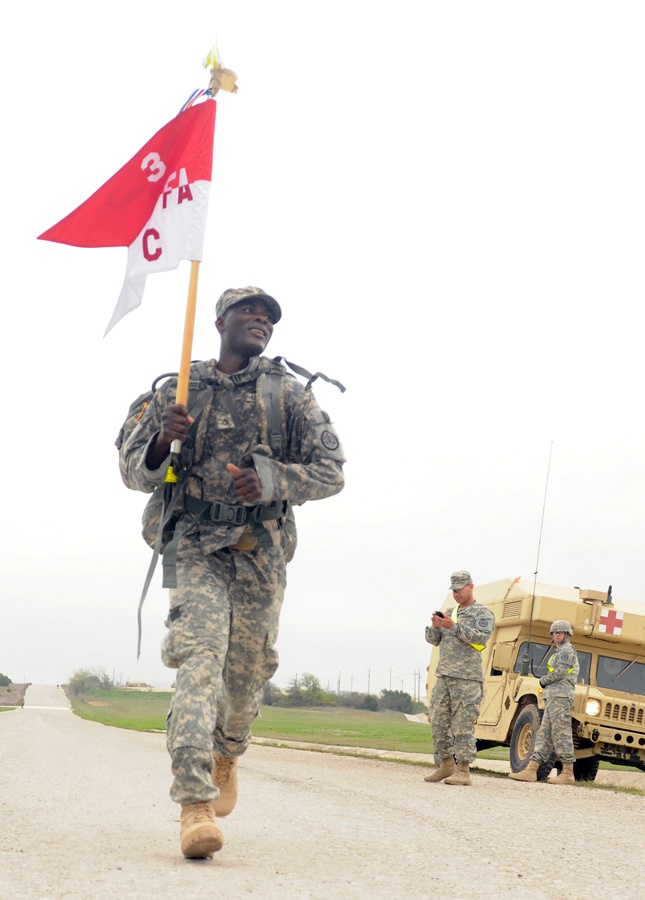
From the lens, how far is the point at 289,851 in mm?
4359

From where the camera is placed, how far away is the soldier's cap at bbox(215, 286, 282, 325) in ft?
16.8

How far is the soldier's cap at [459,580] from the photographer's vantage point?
11453 mm

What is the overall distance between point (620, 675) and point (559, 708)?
2550 millimetres

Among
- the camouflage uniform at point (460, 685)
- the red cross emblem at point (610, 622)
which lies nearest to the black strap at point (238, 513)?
the camouflage uniform at point (460, 685)

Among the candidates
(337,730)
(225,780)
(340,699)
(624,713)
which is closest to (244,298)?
(225,780)

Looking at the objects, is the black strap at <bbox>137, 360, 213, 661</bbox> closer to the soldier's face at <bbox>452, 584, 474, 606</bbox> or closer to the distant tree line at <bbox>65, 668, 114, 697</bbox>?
the soldier's face at <bbox>452, 584, 474, 606</bbox>

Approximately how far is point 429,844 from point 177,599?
1656mm

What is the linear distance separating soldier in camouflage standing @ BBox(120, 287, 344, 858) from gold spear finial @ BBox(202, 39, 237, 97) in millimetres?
1506

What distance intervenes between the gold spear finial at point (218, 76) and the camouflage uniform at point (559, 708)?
30.3 feet

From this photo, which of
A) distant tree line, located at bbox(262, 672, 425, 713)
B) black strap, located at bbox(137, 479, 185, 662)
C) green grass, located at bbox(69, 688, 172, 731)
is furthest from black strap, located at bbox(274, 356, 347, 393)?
distant tree line, located at bbox(262, 672, 425, 713)

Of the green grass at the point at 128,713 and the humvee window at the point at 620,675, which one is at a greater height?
the humvee window at the point at 620,675

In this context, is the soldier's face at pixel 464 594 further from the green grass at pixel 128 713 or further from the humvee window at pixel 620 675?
the humvee window at pixel 620 675

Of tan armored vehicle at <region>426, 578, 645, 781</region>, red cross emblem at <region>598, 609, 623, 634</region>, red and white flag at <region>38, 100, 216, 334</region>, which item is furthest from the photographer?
red cross emblem at <region>598, 609, 623, 634</region>

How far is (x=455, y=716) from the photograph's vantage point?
37.1 feet
